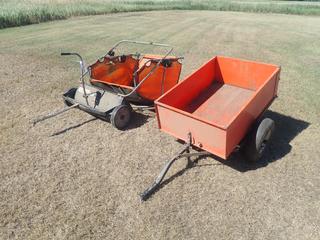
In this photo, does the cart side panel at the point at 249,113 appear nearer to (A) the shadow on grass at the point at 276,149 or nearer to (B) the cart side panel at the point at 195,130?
(B) the cart side panel at the point at 195,130

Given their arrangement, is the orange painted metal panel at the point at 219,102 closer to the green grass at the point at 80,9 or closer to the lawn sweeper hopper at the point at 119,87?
the lawn sweeper hopper at the point at 119,87

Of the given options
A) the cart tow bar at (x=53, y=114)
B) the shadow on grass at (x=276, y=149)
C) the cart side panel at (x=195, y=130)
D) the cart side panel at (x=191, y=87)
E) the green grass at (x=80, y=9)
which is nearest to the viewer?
the cart side panel at (x=195, y=130)

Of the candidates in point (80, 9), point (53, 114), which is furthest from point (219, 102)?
point (80, 9)

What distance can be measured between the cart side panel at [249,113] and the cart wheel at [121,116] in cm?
266

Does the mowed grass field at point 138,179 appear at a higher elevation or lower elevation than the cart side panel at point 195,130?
lower

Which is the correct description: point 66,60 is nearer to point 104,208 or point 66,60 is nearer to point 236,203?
point 104,208

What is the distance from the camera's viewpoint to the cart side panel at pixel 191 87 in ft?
18.6

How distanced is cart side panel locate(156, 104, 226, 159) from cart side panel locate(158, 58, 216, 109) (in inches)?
16.9

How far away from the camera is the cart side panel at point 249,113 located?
4.53 meters

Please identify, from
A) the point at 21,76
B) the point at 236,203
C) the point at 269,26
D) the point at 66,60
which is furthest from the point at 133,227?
the point at 269,26

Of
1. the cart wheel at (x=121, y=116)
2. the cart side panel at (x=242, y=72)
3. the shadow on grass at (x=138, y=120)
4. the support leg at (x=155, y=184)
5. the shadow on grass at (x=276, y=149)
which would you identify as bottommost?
the shadow on grass at (x=276, y=149)

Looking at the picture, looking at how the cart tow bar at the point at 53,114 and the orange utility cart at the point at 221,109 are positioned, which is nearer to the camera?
the orange utility cart at the point at 221,109

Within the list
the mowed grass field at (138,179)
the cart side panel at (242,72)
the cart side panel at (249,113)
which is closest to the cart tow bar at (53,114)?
the mowed grass field at (138,179)

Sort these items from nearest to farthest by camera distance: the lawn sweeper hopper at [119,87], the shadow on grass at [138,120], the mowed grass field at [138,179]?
the mowed grass field at [138,179] < the lawn sweeper hopper at [119,87] < the shadow on grass at [138,120]
